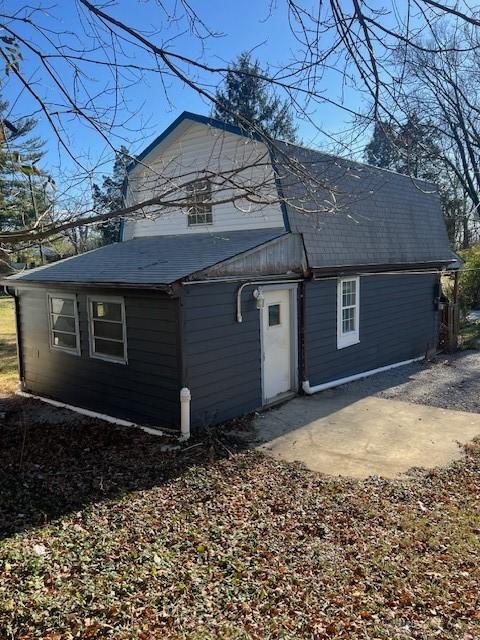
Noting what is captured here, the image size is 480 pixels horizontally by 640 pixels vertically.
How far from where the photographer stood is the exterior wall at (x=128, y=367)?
7848 millimetres

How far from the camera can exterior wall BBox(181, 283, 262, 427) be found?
7770 mm

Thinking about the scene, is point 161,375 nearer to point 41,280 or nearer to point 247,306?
point 247,306

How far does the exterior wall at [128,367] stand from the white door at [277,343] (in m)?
2.12

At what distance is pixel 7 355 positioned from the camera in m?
15.7

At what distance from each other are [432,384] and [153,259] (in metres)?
6.73

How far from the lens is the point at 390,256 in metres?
12.7

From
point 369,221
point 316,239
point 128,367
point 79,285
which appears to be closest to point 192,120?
point 316,239

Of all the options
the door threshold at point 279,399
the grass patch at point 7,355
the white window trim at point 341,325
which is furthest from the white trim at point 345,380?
the grass patch at point 7,355

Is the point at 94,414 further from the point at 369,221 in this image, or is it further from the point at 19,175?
the point at 369,221

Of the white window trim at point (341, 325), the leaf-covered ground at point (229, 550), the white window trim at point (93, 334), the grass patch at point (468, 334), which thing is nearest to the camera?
the leaf-covered ground at point (229, 550)

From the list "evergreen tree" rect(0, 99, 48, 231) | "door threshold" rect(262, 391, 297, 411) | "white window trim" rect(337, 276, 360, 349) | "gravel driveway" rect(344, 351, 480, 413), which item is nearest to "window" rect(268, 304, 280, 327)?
"door threshold" rect(262, 391, 297, 411)

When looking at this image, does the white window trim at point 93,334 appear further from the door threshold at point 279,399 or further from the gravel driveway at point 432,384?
the gravel driveway at point 432,384

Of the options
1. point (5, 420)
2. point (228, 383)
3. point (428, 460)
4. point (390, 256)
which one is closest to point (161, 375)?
point (228, 383)

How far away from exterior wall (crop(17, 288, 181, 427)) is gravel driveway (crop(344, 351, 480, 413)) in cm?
432
